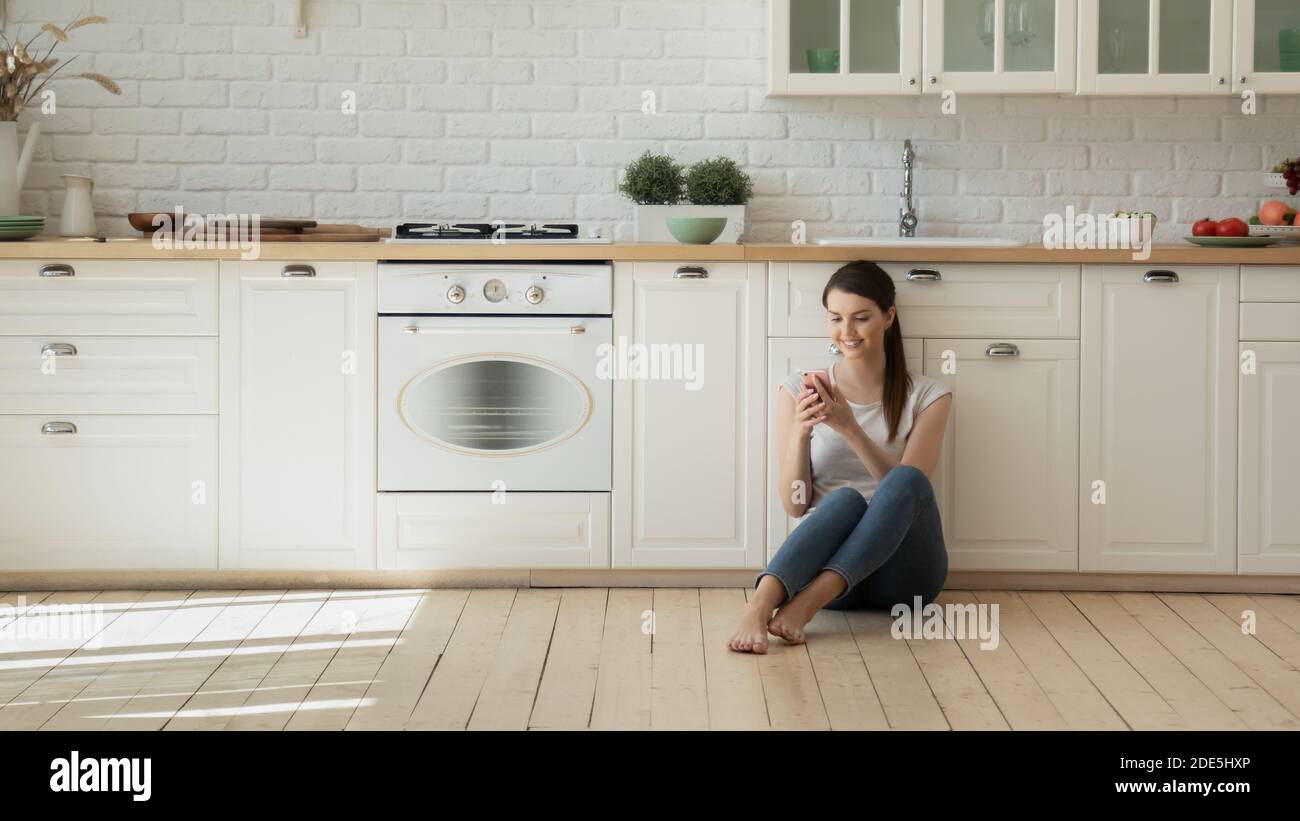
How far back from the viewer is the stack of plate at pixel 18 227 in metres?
3.83

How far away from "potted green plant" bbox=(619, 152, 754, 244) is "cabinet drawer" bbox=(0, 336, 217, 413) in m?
1.22

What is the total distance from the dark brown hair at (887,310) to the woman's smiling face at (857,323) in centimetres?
2

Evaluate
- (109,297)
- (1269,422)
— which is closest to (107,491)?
(109,297)

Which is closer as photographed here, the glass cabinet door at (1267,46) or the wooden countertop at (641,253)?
the wooden countertop at (641,253)

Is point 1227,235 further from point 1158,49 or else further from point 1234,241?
point 1158,49

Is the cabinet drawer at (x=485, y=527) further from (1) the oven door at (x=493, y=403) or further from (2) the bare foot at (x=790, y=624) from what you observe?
(2) the bare foot at (x=790, y=624)

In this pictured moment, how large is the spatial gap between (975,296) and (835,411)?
1.99 ft

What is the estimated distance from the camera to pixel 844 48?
407 cm

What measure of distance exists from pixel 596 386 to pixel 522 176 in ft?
2.85

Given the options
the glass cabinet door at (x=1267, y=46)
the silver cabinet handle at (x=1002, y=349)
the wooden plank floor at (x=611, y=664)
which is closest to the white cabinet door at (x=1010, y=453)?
the silver cabinet handle at (x=1002, y=349)

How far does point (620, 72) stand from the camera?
14.3 ft

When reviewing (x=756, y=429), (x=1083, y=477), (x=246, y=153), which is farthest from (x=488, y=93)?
(x=1083, y=477)

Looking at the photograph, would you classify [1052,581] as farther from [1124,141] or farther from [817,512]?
[1124,141]

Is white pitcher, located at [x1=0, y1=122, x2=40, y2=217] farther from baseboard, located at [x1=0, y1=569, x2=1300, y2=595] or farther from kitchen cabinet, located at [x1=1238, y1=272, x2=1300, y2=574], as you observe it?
kitchen cabinet, located at [x1=1238, y1=272, x2=1300, y2=574]
